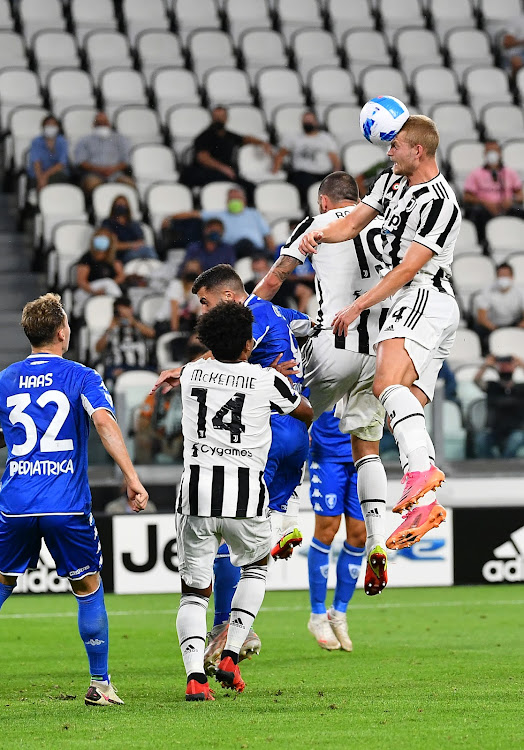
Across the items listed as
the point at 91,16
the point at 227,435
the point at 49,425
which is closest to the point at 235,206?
the point at 91,16

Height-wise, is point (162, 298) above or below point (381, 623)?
above

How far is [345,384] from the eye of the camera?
7.77 meters

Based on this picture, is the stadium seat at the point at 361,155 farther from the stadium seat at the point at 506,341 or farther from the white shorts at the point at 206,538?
the white shorts at the point at 206,538

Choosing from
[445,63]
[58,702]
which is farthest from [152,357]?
[445,63]

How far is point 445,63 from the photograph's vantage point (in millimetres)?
19703

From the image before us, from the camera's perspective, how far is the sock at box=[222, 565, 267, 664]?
260 inches

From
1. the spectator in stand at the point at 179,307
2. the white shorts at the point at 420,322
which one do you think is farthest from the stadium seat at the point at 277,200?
the white shorts at the point at 420,322

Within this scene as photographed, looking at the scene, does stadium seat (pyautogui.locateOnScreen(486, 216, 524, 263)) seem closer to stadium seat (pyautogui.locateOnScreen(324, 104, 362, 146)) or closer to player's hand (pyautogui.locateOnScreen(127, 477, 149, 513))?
stadium seat (pyautogui.locateOnScreen(324, 104, 362, 146))

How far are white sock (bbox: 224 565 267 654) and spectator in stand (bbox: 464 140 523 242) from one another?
36.3 feet

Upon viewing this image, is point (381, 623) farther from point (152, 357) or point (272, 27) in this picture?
point (272, 27)

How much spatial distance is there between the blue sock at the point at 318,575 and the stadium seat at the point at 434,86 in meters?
10.6

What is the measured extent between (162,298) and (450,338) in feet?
24.9

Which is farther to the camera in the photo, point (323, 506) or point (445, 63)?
point (445, 63)

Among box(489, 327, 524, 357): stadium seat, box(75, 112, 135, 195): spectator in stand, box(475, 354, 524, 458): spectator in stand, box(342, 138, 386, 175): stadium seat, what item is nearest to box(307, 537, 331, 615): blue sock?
box(475, 354, 524, 458): spectator in stand
